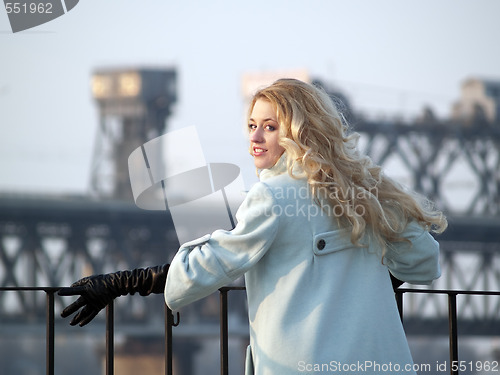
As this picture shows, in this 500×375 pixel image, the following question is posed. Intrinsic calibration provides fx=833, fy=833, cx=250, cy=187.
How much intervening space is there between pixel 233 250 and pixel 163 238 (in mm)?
41966

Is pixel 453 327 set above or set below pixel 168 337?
below

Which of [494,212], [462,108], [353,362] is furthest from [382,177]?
[462,108]

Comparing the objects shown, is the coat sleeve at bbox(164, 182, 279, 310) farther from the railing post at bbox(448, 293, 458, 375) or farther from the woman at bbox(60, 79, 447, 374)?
the railing post at bbox(448, 293, 458, 375)

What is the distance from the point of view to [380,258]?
2.36 m

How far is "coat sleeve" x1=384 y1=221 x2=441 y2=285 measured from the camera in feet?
7.97

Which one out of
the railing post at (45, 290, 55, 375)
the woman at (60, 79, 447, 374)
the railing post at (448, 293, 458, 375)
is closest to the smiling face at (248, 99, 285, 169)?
the woman at (60, 79, 447, 374)

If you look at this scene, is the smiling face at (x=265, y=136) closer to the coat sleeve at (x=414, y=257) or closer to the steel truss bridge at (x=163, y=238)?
the coat sleeve at (x=414, y=257)

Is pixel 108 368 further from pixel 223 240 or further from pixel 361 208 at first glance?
pixel 361 208

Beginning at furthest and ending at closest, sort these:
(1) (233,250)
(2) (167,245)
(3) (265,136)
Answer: (2) (167,245), (3) (265,136), (1) (233,250)

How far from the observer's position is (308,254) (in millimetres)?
2266

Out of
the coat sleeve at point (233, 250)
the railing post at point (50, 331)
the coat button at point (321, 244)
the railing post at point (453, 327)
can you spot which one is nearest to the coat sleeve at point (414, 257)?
the coat button at point (321, 244)

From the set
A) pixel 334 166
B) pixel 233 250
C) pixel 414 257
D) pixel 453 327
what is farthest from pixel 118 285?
pixel 453 327

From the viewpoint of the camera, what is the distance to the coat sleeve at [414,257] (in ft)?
7.97

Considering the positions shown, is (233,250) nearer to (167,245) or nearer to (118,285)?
(118,285)
